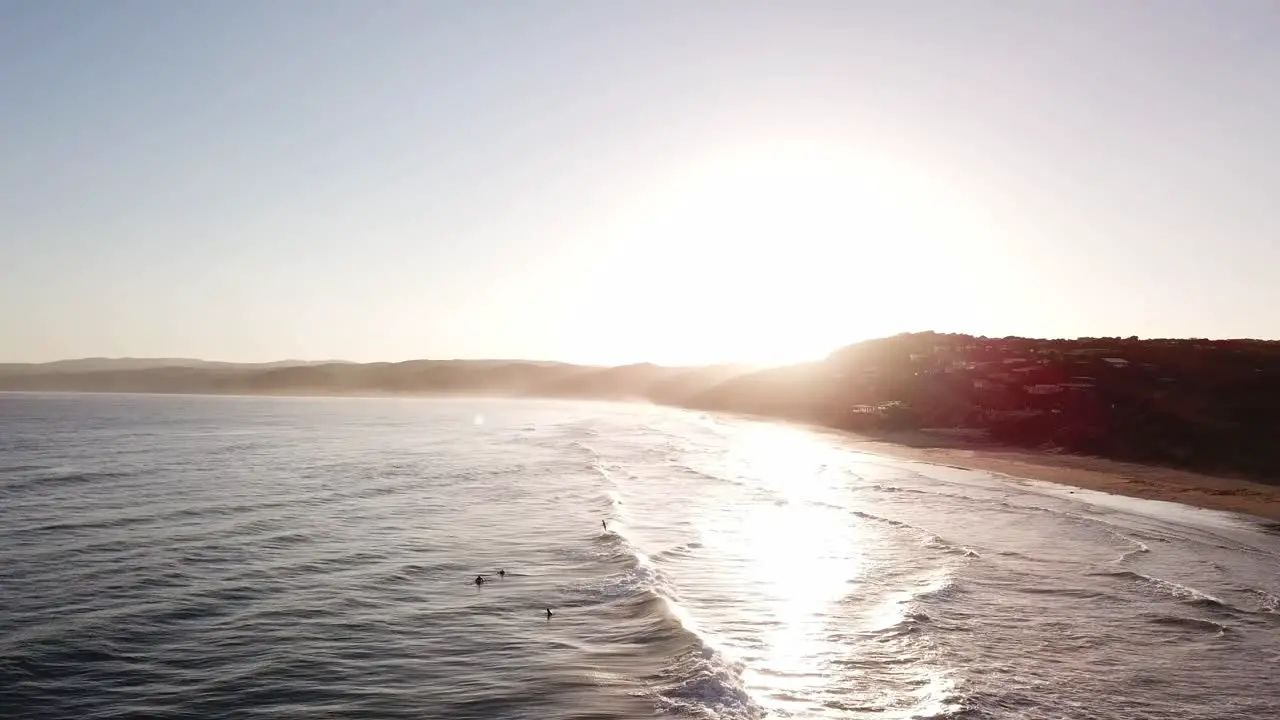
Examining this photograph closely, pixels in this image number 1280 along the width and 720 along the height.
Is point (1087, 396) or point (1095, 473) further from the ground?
point (1087, 396)

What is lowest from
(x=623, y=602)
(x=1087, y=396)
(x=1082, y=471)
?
(x=623, y=602)

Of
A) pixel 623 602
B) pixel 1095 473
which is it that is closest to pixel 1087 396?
pixel 1095 473

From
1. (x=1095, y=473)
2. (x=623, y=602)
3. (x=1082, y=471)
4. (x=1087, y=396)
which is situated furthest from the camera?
(x=1087, y=396)

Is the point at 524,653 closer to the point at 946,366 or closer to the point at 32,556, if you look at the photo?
the point at 32,556

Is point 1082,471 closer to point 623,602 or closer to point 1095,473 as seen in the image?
point 1095,473

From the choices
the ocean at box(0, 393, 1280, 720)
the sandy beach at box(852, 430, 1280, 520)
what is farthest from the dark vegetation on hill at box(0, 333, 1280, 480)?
the ocean at box(0, 393, 1280, 720)

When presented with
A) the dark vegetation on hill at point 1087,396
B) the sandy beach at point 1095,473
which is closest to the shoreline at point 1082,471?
the sandy beach at point 1095,473

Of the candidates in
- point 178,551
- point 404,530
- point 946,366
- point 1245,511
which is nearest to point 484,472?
point 404,530
